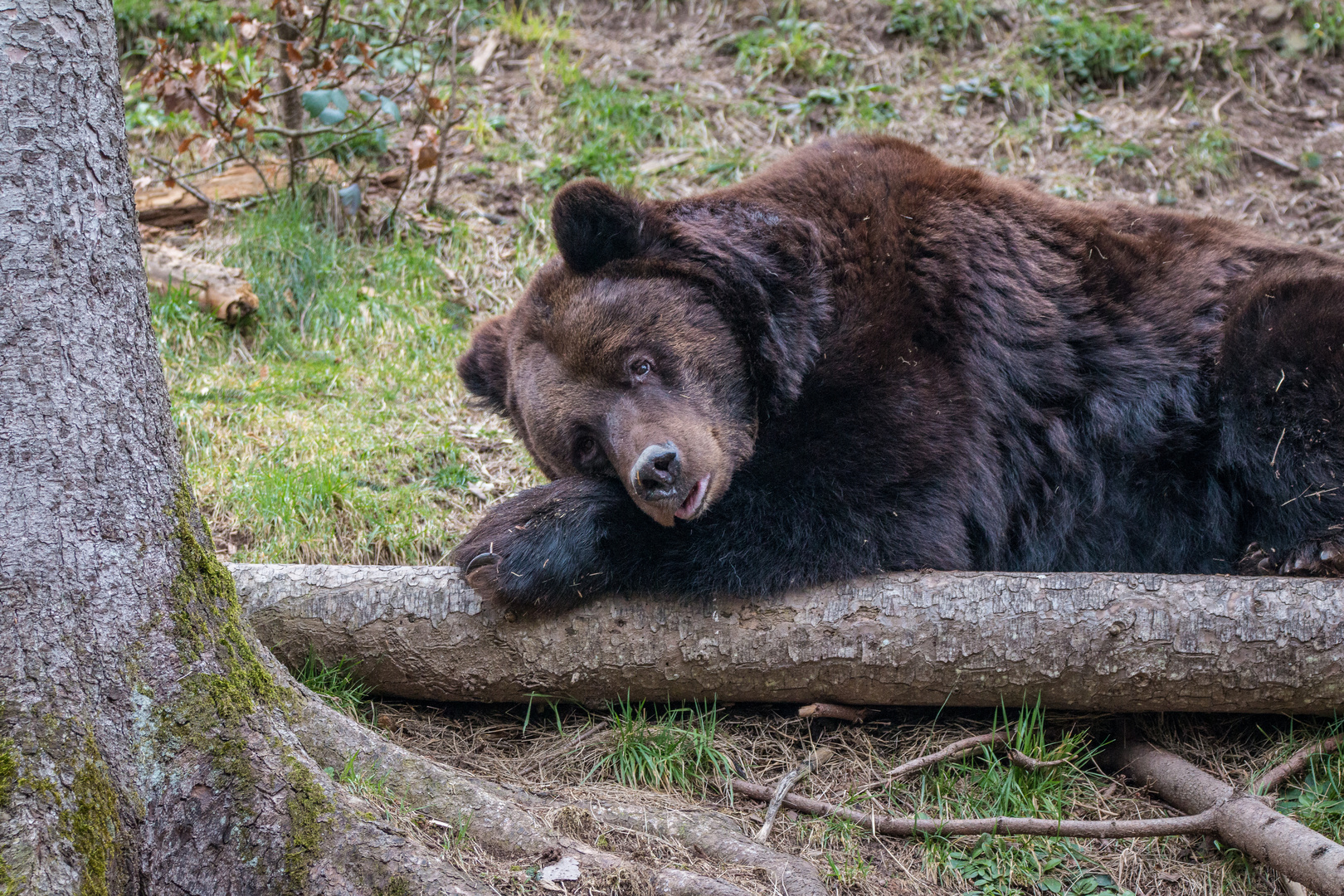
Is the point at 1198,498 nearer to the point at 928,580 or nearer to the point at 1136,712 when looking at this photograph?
the point at 1136,712

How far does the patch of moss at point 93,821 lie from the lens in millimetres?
2361

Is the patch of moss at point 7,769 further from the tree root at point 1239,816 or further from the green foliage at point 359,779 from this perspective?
the tree root at point 1239,816

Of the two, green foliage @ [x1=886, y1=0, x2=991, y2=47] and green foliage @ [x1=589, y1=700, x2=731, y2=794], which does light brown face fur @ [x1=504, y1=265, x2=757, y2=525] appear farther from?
green foliage @ [x1=886, y1=0, x2=991, y2=47]

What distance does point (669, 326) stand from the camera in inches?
170

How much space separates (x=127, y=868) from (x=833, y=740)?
99.1 inches

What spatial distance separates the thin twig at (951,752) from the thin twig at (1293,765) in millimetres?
868

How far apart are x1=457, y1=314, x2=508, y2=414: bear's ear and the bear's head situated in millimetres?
458

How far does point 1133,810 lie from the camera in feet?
12.4

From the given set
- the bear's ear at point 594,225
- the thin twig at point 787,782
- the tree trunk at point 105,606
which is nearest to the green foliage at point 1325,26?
the bear's ear at point 594,225

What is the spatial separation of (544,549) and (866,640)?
1.24 metres

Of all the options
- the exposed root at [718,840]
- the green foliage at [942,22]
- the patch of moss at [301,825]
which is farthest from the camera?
the green foliage at [942,22]

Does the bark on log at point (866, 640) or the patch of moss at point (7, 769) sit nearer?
the patch of moss at point (7, 769)

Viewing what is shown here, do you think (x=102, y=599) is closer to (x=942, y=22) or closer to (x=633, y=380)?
(x=633, y=380)

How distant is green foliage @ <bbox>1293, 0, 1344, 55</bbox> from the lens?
9.22 meters
